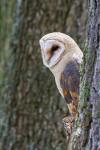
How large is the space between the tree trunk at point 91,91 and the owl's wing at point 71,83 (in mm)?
1204

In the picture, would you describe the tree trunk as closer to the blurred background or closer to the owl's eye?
the owl's eye

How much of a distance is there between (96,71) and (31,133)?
3421mm

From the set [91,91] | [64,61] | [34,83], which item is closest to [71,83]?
[64,61]

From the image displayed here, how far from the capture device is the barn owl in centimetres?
367

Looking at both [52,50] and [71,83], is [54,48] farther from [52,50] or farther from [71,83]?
[71,83]

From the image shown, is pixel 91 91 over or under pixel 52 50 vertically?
over

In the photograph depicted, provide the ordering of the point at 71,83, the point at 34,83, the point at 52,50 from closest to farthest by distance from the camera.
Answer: the point at 71,83 < the point at 52,50 < the point at 34,83

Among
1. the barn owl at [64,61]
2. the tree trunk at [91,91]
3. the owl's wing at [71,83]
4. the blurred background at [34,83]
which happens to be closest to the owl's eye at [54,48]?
the barn owl at [64,61]

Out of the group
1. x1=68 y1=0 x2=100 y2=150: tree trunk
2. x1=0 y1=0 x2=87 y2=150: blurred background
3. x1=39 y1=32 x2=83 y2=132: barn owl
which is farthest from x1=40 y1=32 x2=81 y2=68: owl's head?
x1=0 y1=0 x2=87 y2=150: blurred background

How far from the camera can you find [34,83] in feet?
18.4

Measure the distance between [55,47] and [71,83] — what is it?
10.1 inches

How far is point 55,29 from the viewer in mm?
5645

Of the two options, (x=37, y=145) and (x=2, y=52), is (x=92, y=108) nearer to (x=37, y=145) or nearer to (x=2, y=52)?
(x=37, y=145)

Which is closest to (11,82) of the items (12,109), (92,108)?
(12,109)
